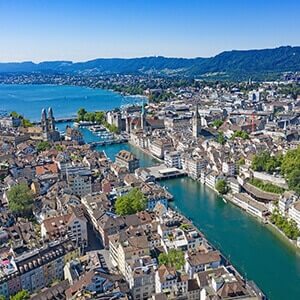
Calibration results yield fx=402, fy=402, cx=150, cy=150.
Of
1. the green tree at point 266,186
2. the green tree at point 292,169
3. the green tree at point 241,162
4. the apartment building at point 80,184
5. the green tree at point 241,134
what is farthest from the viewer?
the green tree at point 241,134

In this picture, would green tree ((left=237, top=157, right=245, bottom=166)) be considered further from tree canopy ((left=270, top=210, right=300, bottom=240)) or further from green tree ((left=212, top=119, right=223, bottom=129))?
green tree ((left=212, top=119, right=223, bottom=129))

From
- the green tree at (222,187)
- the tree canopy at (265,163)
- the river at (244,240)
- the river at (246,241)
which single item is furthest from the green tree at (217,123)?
the green tree at (222,187)

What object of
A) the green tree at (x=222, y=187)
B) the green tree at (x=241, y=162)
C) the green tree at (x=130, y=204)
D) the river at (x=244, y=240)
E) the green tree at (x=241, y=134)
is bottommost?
the river at (x=244, y=240)

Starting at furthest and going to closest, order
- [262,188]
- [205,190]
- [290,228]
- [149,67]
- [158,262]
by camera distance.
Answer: [149,67] → [205,190] → [262,188] → [290,228] → [158,262]

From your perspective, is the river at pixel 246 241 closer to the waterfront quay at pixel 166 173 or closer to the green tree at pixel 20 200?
the waterfront quay at pixel 166 173

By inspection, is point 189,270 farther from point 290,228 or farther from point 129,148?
point 129,148

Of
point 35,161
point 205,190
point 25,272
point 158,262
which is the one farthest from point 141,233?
point 35,161

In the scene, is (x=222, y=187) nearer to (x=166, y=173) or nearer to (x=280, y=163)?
(x=280, y=163)
